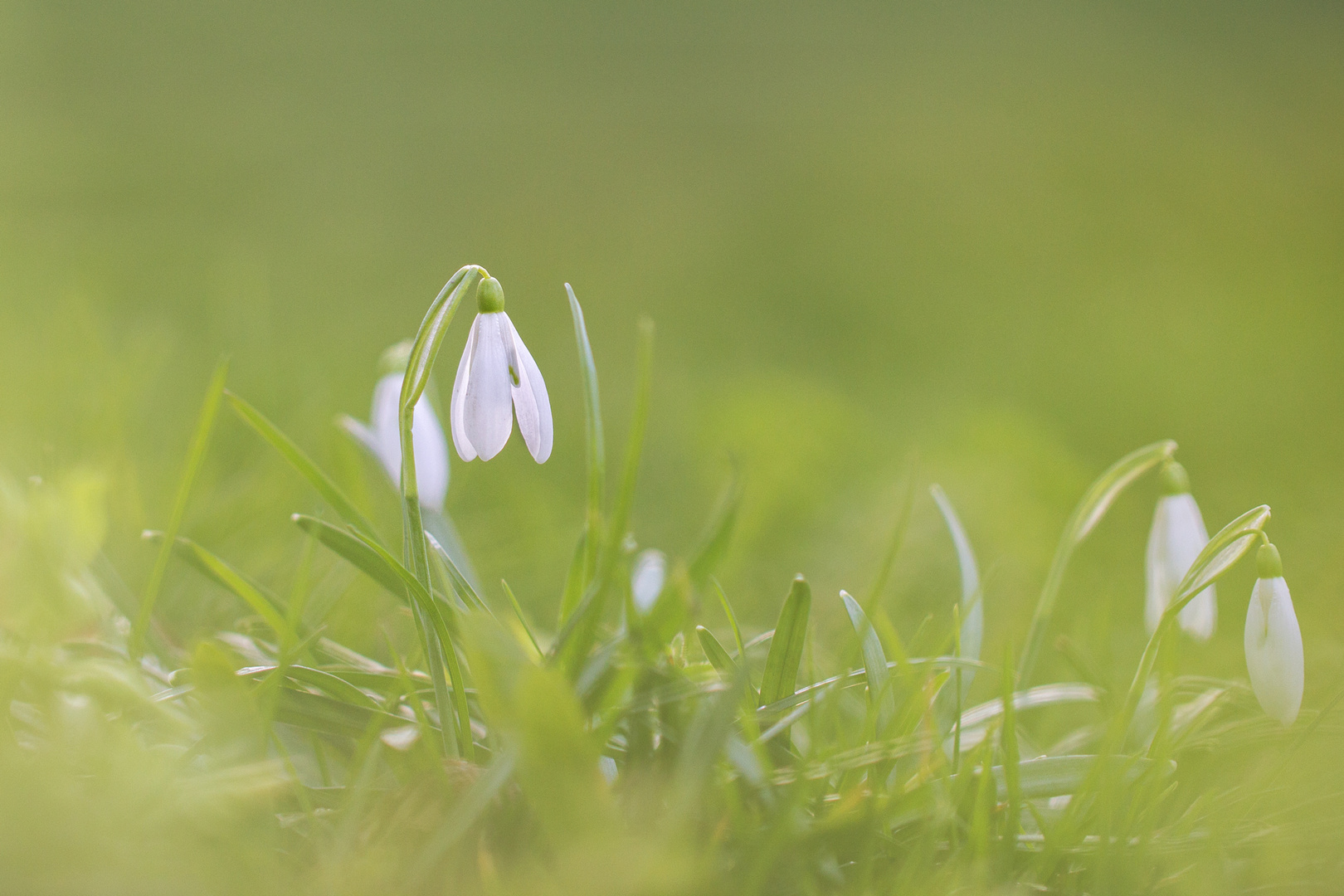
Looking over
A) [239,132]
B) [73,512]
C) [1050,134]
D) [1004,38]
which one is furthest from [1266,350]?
[239,132]

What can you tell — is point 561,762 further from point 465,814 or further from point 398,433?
point 398,433

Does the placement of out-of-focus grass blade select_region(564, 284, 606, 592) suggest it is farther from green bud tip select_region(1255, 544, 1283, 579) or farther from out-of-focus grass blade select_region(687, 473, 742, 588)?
green bud tip select_region(1255, 544, 1283, 579)

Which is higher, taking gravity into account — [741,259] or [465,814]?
[741,259]

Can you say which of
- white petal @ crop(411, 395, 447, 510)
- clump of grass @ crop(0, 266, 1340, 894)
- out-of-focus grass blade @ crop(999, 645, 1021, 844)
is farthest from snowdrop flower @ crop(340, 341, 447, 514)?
out-of-focus grass blade @ crop(999, 645, 1021, 844)

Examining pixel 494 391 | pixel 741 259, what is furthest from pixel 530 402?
pixel 741 259

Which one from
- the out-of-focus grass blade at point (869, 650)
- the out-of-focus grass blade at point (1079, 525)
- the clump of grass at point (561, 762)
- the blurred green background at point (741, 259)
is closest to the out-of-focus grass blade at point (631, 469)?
the clump of grass at point (561, 762)

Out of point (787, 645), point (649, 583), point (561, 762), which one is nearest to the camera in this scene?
point (561, 762)

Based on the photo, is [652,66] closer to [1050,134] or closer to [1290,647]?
[1050,134]
